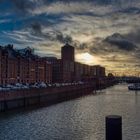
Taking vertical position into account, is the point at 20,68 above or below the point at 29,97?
above

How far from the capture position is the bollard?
9578 mm

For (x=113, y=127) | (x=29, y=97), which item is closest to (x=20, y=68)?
(x=29, y=97)

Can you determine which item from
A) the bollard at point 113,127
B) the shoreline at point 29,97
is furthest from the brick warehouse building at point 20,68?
the bollard at point 113,127

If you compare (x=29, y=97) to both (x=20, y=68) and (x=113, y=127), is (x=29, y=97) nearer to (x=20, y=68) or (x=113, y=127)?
(x=20, y=68)

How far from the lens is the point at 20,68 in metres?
133

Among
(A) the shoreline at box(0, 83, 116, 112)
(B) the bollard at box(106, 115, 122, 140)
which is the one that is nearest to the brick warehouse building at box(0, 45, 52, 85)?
(A) the shoreline at box(0, 83, 116, 112)

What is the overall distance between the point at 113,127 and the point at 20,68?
125m

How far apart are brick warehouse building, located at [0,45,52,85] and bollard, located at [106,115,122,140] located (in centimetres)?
10670

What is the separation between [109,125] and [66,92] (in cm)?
12044

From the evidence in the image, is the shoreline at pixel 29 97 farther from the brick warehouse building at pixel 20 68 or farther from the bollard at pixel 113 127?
the bollard at pixel 113 127

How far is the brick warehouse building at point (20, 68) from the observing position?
118m

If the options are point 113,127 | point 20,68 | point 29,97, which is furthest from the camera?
point 20,68

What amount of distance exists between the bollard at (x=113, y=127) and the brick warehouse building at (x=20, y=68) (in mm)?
106696

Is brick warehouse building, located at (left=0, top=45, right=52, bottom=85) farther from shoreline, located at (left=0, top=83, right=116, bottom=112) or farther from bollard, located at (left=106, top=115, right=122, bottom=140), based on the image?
bollard, located at (left=106, top=115, right=122, bottom=140)
